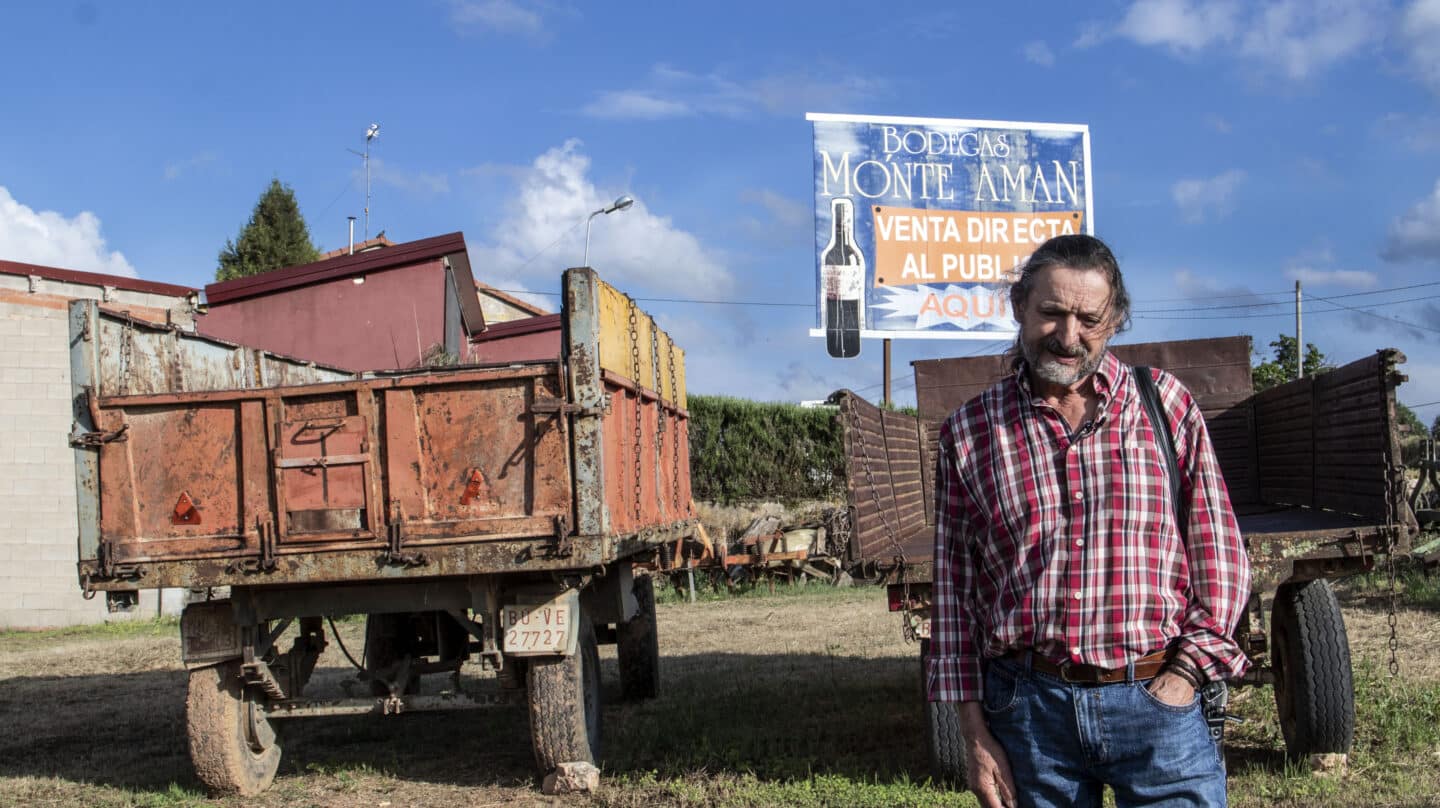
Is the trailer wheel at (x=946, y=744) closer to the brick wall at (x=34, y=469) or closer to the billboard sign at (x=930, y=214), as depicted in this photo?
the billboard sign at (x=930, y=214)

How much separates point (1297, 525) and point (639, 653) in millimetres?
4247

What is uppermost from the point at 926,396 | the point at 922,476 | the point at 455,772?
the point at 926,396

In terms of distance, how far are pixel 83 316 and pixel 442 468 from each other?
1.87 meters

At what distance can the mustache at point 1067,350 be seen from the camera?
239cm

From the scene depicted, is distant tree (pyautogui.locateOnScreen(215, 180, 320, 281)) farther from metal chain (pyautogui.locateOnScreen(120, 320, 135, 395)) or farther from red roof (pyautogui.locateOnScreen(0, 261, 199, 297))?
metal chain (pyautogui.locateOnScreen(120, 320, 135, 395))

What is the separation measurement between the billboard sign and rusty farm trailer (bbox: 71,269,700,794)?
8.12 metres

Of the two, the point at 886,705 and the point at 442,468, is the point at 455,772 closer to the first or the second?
the point at 442,468

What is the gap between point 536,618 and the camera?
18.7 feet

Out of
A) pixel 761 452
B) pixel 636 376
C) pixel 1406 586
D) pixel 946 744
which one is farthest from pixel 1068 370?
pixel 761 452

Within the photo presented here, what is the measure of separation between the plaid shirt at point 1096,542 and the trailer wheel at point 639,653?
232 inches

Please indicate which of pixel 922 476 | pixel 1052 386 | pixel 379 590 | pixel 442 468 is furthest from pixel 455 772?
pixel 1052 386

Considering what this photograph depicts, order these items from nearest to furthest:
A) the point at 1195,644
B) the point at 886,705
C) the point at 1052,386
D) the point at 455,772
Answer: the point at 1195,644
the point at 1052,386
the point at 455,772
the point at 886,705

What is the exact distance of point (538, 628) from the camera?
224 inches

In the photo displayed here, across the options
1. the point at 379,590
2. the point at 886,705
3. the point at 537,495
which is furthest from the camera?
the point at 886,705
